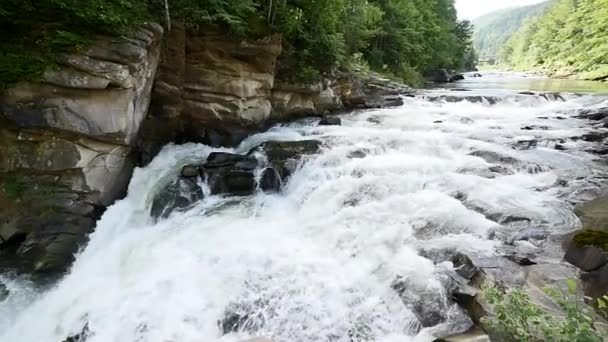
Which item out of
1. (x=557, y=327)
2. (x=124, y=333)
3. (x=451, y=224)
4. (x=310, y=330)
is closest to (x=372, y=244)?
(x=451, y=224)

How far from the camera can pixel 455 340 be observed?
14.4 ft

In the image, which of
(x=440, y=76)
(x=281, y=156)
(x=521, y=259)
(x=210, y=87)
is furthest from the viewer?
(x=440, y=76)

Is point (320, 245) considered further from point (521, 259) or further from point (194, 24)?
point (194, 24)

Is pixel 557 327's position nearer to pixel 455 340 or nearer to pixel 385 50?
pixel 455 340

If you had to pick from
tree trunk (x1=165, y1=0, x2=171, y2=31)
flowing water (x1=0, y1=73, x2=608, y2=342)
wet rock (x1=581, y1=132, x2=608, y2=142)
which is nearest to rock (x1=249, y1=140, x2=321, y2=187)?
flowing water (x1=0, y1=73, x2=608, y2=342)

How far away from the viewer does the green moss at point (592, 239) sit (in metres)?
5.70

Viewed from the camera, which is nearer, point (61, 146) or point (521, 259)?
point (521, 259)

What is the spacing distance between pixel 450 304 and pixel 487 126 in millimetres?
10443

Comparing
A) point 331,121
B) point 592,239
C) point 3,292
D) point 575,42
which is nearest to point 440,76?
point 331,121

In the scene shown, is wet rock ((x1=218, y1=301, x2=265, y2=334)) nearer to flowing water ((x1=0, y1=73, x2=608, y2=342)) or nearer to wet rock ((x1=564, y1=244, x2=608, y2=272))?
flowing water ((x1=0, y1=73, x2=608, y2=342))

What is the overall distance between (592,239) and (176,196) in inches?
320

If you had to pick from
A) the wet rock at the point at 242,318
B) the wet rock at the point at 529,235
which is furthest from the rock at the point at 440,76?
the wet rock at the point at 242,318

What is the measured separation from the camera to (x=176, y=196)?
905 cm

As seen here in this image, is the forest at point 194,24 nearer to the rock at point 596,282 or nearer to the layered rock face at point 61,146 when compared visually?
the layered rock face at point 61,146
